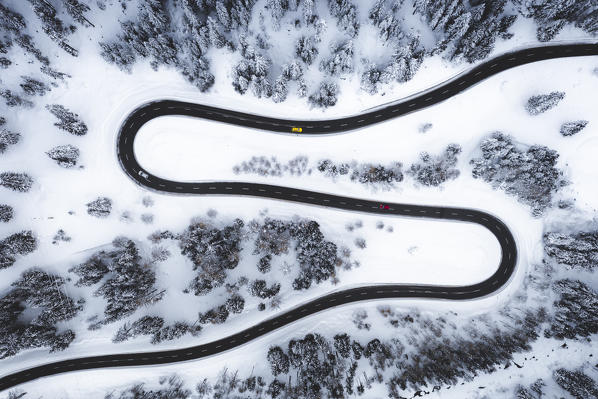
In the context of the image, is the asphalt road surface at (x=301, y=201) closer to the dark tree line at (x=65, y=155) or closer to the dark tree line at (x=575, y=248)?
the dark tree line at (x=575, y=248)

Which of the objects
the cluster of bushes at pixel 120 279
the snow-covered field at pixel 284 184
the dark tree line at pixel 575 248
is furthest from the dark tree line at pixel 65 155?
the dark tree line at pixel 575 248

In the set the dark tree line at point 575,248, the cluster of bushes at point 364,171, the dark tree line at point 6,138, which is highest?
the dark tree line at point 6,138

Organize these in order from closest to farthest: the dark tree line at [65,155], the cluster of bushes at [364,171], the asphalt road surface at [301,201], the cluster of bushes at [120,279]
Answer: the dark tree line at [65,155]
the cluster of bushes at [120,279]
the asphalt road surface at [301,201]
the cluster of bushes at [364,171]

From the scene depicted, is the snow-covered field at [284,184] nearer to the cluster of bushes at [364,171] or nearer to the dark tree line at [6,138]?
the dark tree line at [6,138]

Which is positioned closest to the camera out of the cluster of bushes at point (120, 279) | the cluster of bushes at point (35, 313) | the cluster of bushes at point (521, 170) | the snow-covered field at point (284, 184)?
the cluster of bushes at point (521, 170)

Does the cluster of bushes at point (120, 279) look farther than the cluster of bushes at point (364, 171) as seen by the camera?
No

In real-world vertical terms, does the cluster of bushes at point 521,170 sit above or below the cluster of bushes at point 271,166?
below

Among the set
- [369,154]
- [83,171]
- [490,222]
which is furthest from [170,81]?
[490,222]

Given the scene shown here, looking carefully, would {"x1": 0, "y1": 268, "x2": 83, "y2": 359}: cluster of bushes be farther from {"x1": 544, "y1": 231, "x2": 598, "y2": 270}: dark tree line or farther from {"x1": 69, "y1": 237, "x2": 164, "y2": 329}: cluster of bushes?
{"x1": 544, "y1": 231, "x2": 598, "y2": 270}: dark tree line

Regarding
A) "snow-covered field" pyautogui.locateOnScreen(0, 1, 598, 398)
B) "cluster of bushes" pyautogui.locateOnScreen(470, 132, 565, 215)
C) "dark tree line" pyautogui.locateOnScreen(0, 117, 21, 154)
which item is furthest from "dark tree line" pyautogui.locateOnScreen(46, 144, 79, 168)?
"cluster of bushes" pyautogui.locateOnScreen(470, 132, 565, 215)

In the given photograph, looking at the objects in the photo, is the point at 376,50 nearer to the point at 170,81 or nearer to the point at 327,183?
the point at 327,183
